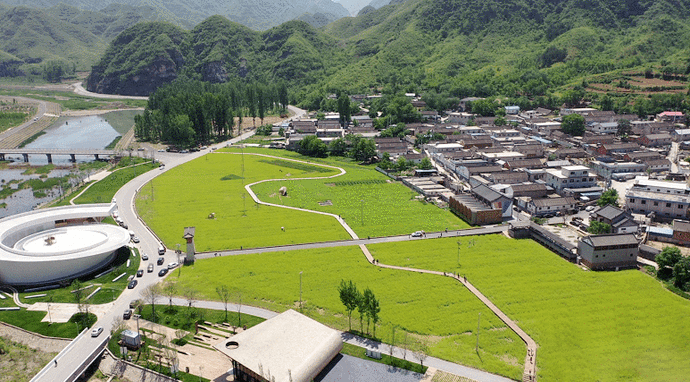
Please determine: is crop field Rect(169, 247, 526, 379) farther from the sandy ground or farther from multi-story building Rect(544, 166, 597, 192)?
multi-story building Rect(544, 166, 597, 192)

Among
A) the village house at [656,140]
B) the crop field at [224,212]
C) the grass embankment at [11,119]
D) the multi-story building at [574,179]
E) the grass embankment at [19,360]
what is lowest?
the grass embankment at [19,360]

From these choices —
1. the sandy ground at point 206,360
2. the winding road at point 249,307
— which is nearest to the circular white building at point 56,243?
the winding road at point 249,307

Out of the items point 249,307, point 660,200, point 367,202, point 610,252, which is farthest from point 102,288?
point 660,200

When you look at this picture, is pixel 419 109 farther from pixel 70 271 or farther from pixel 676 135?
pixel 70 271

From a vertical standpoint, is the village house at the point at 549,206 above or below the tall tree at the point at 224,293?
above

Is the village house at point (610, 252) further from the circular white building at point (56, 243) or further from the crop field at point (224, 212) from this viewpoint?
the circular white building at point (56, 243)

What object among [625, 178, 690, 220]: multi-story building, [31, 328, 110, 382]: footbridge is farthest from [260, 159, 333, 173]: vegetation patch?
[31, 328, 110, 382]: footbridge
